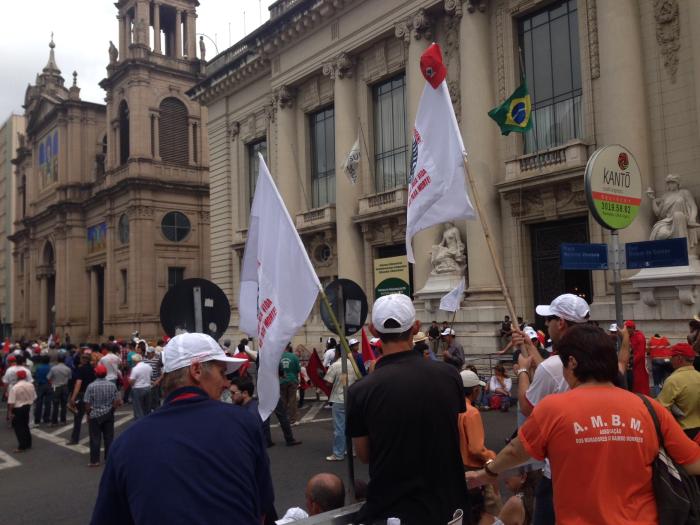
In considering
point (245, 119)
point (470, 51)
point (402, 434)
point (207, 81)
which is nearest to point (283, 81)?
point (245, 119)

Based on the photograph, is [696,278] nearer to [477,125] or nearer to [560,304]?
[477,125]

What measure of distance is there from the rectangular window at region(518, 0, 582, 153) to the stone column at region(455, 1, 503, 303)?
3.63 ft

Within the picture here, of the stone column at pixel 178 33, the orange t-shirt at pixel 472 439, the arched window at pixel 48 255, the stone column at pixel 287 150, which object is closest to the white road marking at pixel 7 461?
the orange t-shirt at pixel 472 439

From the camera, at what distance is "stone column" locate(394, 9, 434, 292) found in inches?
814

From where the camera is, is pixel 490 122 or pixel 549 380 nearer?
pixel 549 380

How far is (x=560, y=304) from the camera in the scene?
4.34 meters

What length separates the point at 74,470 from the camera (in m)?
10.4

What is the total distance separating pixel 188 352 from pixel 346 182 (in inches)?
857

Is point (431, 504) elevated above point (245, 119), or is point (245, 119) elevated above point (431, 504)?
point (245, 119)

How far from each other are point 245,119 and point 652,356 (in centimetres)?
2364

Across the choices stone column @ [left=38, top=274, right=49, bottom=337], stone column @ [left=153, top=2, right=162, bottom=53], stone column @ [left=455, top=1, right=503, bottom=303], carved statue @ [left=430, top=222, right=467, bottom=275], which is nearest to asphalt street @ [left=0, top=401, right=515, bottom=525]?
stone column @ [left=455, top=1, right=503, bottom=303]

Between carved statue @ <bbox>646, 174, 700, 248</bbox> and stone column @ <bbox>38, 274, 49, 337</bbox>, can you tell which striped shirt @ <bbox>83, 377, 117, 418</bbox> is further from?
stone column @ <bbox>38, 274, 49, 337</bbox>

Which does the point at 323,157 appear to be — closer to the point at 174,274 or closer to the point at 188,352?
the point at 174,274

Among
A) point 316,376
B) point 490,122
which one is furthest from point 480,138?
point 316,376
